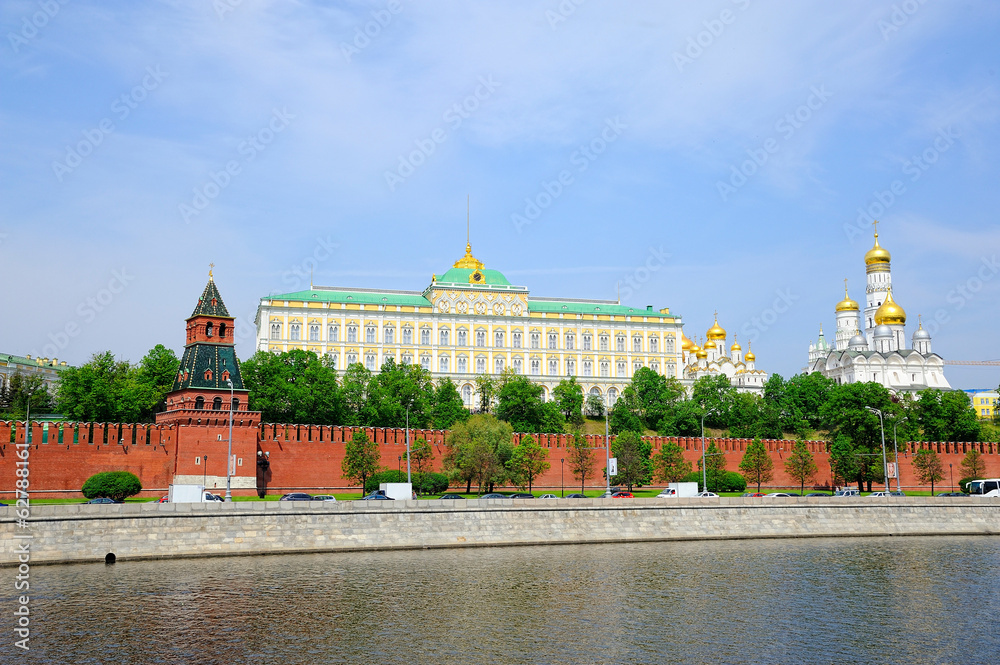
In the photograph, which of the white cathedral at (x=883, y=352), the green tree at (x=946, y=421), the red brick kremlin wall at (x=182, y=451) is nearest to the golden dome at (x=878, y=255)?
the white cathedral at (x=883, y=352)

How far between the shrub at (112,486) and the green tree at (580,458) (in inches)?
1073

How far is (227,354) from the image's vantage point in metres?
54.2

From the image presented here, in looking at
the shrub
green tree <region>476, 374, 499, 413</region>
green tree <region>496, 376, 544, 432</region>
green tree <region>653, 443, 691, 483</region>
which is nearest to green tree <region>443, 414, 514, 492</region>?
green tree <region>653, 443, 691, 483</region>

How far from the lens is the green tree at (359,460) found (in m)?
55.8

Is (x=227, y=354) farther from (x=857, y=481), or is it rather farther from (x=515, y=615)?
(x=857, y=481)

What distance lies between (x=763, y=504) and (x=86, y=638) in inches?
1252

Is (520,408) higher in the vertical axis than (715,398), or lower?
lower

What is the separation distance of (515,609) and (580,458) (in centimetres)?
3685

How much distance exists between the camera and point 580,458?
2488 inches

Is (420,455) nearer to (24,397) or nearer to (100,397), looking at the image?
(100,397)

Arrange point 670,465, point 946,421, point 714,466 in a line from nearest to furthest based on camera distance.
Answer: point 670,465 → point 714,466 → point 946,421

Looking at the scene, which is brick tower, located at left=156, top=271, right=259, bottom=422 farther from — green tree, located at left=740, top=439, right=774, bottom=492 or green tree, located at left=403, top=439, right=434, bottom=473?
green tree, located at left=740, top=439, right=774, bottom=492

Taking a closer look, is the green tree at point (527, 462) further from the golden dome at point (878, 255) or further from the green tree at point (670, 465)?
the golden dome at point (878, 255)

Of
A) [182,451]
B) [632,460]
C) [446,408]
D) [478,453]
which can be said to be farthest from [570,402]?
[182,451]
